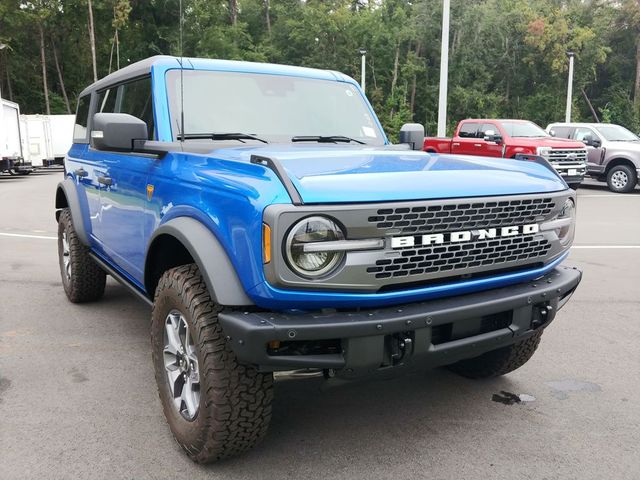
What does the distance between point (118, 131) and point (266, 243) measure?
144 centimetres

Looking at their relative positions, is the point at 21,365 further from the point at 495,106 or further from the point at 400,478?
the point at 495,106

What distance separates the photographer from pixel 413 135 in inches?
182

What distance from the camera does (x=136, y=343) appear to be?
15.2 ft

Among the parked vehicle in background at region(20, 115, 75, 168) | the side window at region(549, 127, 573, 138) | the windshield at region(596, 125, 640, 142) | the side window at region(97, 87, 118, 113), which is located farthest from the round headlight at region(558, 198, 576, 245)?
the parked vehicle in background at region(20, 115, 75, 168)

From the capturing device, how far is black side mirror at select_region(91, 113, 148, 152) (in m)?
3.37

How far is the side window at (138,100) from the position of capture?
12.8 feet

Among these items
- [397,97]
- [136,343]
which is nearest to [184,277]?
[136,343]

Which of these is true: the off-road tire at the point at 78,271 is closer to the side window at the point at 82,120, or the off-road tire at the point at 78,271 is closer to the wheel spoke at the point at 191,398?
the side window at the point at 82,120

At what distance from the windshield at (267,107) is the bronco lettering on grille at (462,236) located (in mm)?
1546

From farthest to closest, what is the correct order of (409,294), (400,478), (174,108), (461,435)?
(174,108)
(461,435)
(400,478)
(409,294)

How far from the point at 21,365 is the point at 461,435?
2.92m

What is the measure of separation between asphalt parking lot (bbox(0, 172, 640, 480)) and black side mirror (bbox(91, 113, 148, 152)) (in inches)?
58.4

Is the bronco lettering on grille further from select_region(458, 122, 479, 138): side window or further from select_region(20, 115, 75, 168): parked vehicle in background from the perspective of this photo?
select_region(20, 115, 75, 168): parked vehicle in background

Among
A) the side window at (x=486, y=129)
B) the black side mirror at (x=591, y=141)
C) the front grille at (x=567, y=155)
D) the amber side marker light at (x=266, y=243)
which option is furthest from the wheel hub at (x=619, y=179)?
the amber side marker light at (x=266, y=243)
